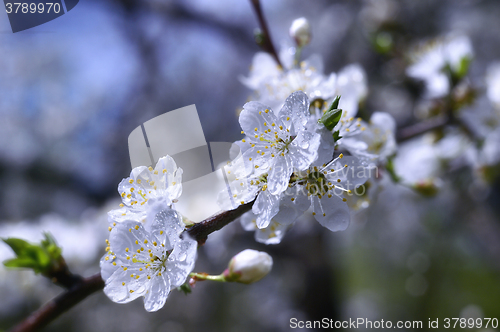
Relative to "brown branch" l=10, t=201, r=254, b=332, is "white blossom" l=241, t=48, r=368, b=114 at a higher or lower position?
higher

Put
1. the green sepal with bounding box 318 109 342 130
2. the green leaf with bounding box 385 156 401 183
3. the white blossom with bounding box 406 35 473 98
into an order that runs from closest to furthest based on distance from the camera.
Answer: the green sepal with bounding box 318 109 342 130
the green leaf with bounding box 385 156 401 183
the white blossom with bounding box 406 35 473 98

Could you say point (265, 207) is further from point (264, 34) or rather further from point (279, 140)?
point (264, 34)

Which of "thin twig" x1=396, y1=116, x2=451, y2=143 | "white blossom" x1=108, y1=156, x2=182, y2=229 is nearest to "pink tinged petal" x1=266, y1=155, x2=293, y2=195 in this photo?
"white blossom" x1=108, y1=156, x2=182, y2=229

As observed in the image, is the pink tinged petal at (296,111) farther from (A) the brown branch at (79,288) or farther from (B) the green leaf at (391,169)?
(B) the green leaf at (391,169)

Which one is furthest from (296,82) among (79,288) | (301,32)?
(79,288)

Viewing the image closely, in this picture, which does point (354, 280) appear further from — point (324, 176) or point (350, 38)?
point (324, 176)

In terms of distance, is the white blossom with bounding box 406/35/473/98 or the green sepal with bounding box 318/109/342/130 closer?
the green sepal with bounding box 318/109/342/130

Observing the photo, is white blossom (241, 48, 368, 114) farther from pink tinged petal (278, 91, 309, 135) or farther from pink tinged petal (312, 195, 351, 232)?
pink tinged petal (312, 195, 351, 232)
